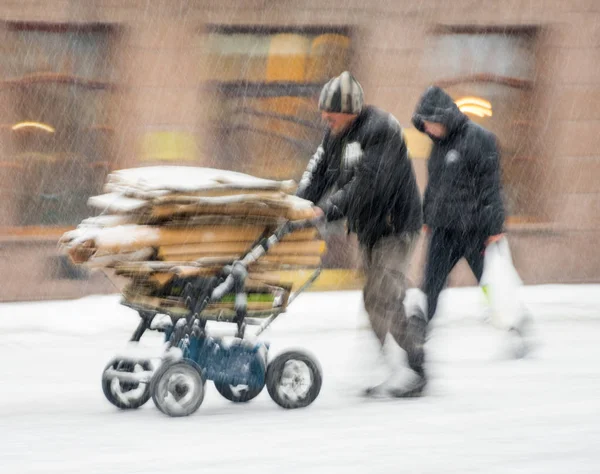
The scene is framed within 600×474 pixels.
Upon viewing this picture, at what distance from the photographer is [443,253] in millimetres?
8922

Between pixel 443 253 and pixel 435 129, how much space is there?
0.86m

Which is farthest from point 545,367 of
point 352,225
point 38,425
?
point 38,425

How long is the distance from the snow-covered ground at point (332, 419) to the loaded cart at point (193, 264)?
Result: 22 cm

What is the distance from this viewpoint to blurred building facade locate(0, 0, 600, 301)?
1373cm

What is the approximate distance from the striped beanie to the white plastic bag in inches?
81.2

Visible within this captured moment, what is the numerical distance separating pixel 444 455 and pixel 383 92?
889 cm

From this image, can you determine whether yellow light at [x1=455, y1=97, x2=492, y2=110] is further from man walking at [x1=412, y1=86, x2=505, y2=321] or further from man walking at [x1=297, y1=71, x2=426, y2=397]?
man walking at [x1=297, y1=71, x2=426, y2=397]

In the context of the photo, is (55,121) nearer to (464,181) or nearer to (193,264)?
(464,181)

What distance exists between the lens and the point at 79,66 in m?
13.9

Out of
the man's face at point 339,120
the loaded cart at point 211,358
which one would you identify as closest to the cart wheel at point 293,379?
the loaded cart at point 211,358

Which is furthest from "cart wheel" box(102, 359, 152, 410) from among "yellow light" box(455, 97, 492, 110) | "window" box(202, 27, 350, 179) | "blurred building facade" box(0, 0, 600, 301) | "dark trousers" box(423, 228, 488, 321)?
"yellow light" box(455, 97, 492, 110)

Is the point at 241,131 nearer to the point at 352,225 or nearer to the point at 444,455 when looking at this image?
the point at 352,225

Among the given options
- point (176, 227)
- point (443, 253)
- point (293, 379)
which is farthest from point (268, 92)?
point (176, 227)

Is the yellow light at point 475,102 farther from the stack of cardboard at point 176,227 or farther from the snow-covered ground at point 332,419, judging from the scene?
the stack of cardboard at point 176,227
